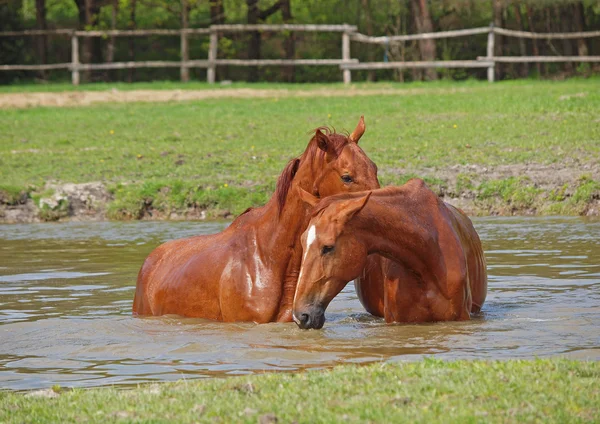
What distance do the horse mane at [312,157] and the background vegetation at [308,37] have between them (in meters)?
25.5

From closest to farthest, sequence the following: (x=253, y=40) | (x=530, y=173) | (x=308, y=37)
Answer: (x=530, y=173), (x=253, y=40), (x=308, y=37)

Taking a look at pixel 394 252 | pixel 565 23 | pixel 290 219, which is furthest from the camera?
pixel 565 23

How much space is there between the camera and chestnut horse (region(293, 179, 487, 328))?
22.6 feet

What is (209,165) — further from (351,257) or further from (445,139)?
(351,257)

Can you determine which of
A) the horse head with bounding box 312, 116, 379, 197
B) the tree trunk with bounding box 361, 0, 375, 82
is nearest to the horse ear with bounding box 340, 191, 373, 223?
the horse head with bounding box 312, 116, 379, 197

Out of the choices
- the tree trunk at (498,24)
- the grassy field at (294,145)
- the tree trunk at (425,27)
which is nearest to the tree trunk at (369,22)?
the tree trunk at (425,27)

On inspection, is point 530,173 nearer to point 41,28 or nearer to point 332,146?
point 332,146

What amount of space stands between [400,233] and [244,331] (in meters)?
1.32


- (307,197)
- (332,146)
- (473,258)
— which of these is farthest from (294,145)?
(307,197)

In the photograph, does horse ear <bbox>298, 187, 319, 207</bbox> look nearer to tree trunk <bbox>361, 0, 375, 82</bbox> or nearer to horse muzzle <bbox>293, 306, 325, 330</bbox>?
horse muzzle <bbox>293, 306, 325, 330</bbox>

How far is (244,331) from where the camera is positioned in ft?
24.5

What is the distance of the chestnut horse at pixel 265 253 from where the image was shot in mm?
7289

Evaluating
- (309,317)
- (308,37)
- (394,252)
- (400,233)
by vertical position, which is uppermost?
(308,37)

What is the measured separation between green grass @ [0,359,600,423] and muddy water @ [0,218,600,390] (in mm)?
802
